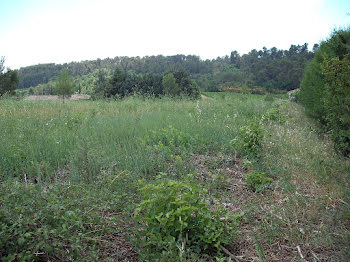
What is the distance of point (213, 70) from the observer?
193 feet

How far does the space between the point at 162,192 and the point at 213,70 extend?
5886 cm

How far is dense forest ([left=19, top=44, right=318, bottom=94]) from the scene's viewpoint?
41.0 m

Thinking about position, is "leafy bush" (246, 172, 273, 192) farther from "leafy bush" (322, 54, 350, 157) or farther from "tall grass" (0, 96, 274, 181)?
"leafy bush" (322, 54, 350, 157)

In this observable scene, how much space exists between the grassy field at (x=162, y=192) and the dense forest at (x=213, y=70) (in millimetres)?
29252

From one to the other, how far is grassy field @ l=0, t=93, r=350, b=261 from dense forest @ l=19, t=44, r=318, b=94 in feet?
96.0

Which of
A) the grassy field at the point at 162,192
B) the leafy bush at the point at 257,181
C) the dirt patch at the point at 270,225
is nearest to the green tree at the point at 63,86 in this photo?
the grassy field at the point at 162,192

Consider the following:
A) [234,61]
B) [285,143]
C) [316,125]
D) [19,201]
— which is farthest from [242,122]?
[234,61]

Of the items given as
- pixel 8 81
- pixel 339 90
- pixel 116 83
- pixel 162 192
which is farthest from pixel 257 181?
pixel 8 81

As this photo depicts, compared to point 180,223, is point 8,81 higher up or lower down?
higher up

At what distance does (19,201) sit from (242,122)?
6287mm

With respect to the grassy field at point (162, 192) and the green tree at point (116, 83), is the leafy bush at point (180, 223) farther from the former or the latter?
the green tree at point (116, 83)

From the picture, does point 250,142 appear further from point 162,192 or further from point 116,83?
point 116,83

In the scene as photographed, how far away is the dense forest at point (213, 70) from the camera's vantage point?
4100 cm

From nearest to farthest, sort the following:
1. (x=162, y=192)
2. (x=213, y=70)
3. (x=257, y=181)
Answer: (x=162, y=192)
(x=257, y=181)
(x=213, y=70)
